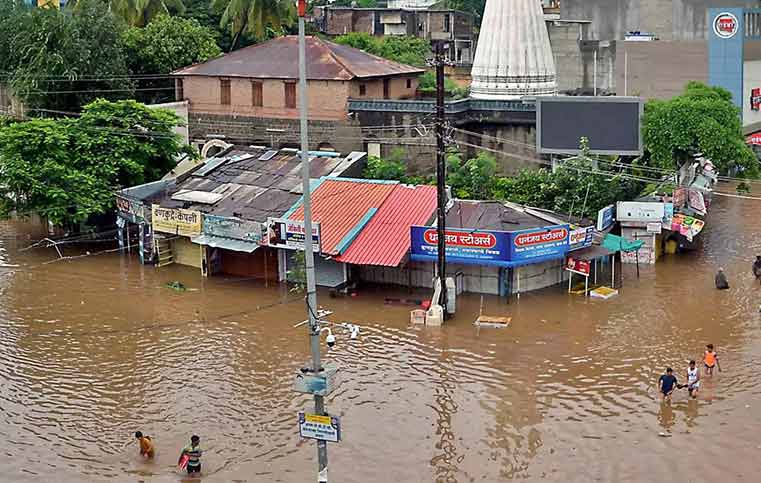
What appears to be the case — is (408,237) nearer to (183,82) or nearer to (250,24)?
(183,82)

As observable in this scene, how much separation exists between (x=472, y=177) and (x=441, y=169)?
332 inches

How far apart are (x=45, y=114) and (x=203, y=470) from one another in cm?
2679

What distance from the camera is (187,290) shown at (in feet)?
101

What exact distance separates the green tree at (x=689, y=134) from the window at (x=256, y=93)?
44.8 ft

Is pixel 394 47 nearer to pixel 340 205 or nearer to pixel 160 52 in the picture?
pixel 160 52

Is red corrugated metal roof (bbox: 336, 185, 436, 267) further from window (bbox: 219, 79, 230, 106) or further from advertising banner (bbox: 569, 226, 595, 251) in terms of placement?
window (bbox: 219, 79, 230, 106)

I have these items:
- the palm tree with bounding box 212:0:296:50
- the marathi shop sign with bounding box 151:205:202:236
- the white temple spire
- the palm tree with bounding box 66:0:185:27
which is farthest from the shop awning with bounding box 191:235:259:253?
the palm tree with bounding box 66:0:185:27

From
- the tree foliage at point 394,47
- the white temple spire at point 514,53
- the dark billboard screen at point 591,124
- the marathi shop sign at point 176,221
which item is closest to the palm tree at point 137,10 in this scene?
the tree foliage at point 394,47

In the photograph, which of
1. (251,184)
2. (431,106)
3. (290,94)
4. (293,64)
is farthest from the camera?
(293,64)

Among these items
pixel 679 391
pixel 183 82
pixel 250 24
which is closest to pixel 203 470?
pixel 679 391

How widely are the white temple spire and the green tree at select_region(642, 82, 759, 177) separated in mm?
5104

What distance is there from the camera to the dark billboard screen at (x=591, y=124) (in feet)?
111

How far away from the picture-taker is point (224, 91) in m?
41.5

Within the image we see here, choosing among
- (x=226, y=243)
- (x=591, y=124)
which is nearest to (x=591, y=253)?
(x=591, y=124)
